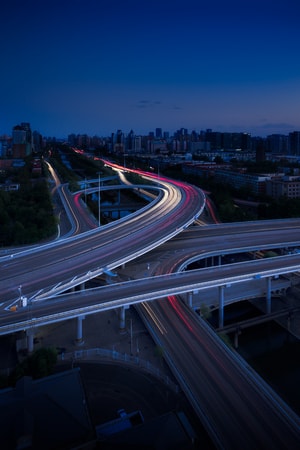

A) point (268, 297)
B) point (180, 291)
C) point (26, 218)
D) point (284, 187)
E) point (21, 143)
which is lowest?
point (268, 297)

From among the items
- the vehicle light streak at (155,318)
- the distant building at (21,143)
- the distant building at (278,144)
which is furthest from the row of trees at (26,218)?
the distant building at (278,144)

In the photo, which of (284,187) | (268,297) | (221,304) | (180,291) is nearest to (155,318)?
(180,291)

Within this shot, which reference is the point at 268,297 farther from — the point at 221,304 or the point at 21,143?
the point at 21,143

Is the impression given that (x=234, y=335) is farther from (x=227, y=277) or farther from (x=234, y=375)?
(x=234, y=375)

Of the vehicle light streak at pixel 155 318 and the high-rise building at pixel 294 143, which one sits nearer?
the vehicle light streak at pixel 155 318

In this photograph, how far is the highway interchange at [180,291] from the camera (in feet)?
19.6

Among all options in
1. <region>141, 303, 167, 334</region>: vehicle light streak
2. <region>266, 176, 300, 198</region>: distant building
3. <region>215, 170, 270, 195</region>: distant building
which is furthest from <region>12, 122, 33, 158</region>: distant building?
<region>141, 303, 167, 334</region>: vehicle light streak

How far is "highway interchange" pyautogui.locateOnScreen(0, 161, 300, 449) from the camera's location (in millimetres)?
5988

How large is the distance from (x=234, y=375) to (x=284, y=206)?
17.4 metres

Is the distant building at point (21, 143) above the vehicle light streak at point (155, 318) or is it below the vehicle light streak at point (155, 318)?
above

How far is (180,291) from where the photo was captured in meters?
9.30

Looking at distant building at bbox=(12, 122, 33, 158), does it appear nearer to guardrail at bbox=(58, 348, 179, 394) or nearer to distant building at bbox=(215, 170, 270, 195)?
distant building at bbox=(215, 170, 270, 195)

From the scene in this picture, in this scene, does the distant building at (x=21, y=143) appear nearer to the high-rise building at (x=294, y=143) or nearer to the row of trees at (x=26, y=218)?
the row of trees at (x=26, y=218)

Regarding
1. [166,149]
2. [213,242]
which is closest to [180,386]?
[213,242]
